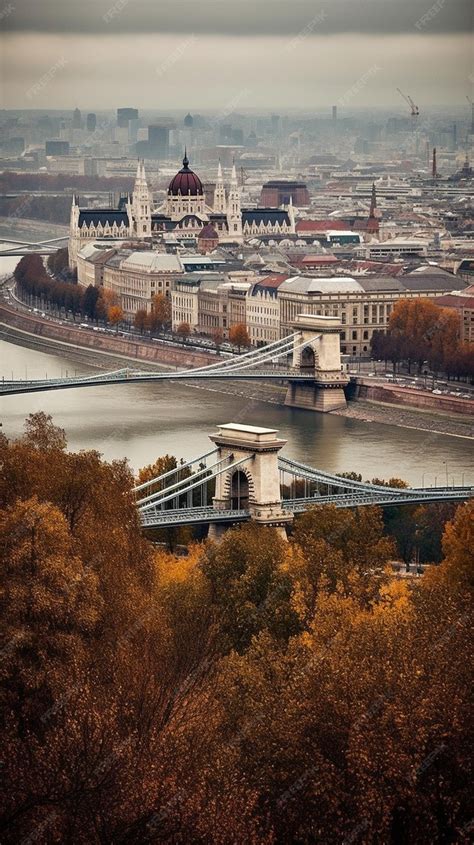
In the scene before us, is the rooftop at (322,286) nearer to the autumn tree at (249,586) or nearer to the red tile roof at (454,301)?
the red tile roof at (454,301)

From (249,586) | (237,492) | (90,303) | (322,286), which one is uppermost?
(249,586)

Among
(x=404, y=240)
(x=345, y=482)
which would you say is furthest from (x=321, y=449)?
(x=404, y=240)

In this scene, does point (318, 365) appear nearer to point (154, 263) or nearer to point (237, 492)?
point (154, 263)

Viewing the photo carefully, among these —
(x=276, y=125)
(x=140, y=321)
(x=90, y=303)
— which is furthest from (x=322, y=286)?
(x=276, y=125)

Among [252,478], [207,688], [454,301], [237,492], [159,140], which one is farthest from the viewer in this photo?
[159,140]

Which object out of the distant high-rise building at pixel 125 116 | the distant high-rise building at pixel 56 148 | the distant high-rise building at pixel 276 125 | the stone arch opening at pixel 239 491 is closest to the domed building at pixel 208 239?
the stone arch opening at pixel 239 491

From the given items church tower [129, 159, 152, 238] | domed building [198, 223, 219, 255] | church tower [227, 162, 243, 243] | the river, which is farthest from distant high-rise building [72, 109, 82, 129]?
the river
